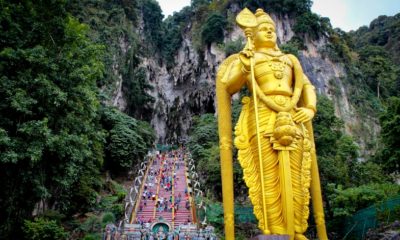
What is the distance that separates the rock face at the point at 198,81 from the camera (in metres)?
25.7

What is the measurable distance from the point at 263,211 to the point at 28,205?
6.09 m

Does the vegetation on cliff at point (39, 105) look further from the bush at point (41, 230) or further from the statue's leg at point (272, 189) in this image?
the statue's leg at point (272, 189)

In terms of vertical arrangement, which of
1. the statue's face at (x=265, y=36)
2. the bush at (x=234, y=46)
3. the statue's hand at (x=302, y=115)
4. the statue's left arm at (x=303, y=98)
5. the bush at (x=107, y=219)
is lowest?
the bush at (x=107, y=219)

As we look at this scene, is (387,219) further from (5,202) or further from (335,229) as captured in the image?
(5,202)

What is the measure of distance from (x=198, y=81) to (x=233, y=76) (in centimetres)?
2557

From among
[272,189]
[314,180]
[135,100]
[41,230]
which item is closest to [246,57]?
[272,189]

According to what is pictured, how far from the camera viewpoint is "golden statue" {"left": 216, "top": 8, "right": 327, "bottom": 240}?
4309 millimetres

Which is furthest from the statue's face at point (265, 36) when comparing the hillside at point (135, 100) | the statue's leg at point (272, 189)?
the hillside at point (135, 100)

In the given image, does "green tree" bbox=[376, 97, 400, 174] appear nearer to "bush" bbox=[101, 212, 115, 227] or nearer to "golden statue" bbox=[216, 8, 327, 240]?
"golden statue" bbox=[216, 8, 327, 240]

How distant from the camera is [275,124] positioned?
14.7 ft

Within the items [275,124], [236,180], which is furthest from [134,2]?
[275,124]

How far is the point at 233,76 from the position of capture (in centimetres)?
496

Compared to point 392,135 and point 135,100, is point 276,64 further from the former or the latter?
point 135,100

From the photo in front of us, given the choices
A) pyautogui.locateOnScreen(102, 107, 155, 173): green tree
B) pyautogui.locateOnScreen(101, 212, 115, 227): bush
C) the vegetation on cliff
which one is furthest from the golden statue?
pyautogui.locateOnScreen(102, 107, 155, 173): green tree
